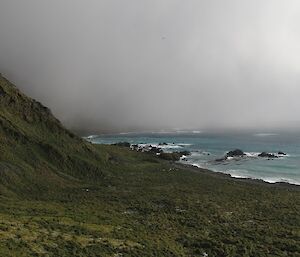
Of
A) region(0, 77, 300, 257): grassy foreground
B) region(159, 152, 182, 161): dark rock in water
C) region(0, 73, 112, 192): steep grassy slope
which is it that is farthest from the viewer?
region(159, 152, 182, 161): dark rock in water

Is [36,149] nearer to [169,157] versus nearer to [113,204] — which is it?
[113,204]

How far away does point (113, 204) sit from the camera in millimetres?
73625

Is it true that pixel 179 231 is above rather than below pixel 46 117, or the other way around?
below

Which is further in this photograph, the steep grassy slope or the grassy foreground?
the steep grassy slope

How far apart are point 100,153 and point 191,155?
218ft

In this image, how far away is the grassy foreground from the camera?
164 ft

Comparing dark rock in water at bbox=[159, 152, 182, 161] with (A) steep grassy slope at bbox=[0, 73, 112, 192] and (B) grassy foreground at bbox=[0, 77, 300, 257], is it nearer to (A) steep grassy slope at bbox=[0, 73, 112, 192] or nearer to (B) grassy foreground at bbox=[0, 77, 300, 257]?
(B) grassy foreground at bbox=[0, 77, 300, 257]

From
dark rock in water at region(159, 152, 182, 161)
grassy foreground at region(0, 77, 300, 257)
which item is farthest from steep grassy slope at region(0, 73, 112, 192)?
dark rock in water at region(159, 152, 182, 161)

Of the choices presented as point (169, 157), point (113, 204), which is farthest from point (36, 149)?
point (169, 157)

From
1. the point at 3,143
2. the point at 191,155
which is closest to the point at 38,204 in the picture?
the point at 3,143

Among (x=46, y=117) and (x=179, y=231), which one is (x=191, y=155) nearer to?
(x=46, y=117)

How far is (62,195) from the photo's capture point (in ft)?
257

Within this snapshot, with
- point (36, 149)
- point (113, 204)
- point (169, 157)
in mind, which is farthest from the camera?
point (169, 157)

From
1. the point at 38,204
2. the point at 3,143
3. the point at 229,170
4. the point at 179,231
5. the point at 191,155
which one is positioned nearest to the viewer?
the point at 179,231
